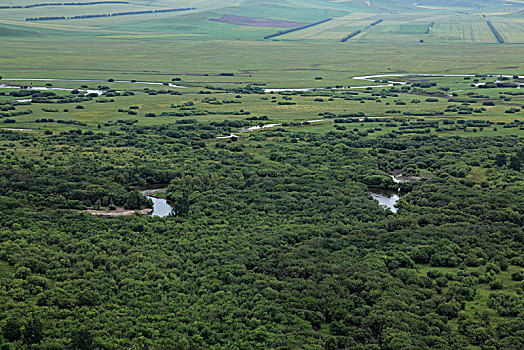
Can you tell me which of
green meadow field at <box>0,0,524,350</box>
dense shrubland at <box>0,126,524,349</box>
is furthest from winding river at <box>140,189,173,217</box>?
dense shrubland at <box>0,126,524,349</box>

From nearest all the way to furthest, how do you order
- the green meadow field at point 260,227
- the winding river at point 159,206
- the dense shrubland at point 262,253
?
the dense shrubland at point 262,253 < the green meadow field at point 260,227 < the winding river at point 159,206

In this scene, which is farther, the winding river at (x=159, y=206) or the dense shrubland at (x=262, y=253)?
the winding river at (x=159, y=206)

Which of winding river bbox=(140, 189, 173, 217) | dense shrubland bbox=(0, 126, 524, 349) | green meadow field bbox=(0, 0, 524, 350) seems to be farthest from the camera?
winding river bbox=(140, 189, 173, 217)

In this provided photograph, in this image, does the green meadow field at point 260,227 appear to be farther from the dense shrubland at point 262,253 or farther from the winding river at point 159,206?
the winding river at point 159,206

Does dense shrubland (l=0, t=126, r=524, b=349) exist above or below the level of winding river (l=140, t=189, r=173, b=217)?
above

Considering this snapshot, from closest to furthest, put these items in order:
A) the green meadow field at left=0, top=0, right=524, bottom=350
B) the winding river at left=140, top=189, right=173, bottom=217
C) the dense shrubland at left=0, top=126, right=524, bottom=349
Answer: the dense shrubland at left=0, top=126, right=524, bottom=349 → the green meadow field at left=0, top=0, right=524, bottom=350 → the winding river at left=140, top=189, right=173, bottom=217

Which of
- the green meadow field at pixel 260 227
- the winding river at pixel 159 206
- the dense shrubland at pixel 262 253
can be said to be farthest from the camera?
the winding river at pixel 159 206

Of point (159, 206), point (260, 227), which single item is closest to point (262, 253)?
point (260, 227)

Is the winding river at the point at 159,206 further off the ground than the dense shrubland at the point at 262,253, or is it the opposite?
the dense shrubland at the point at 262,253

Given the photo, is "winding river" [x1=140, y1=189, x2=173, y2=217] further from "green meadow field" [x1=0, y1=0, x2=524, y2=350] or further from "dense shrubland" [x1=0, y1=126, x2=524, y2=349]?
"dense shrubland" [x1=0, y1=126, x2=524, y2=349]

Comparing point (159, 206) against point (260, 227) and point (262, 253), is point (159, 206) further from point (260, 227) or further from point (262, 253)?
point (262, 253)

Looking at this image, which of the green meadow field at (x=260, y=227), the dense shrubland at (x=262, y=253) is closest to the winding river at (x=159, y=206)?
the green meadow field at (x=260, y=227)

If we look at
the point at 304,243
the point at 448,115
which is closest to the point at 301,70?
the point at 448,115
